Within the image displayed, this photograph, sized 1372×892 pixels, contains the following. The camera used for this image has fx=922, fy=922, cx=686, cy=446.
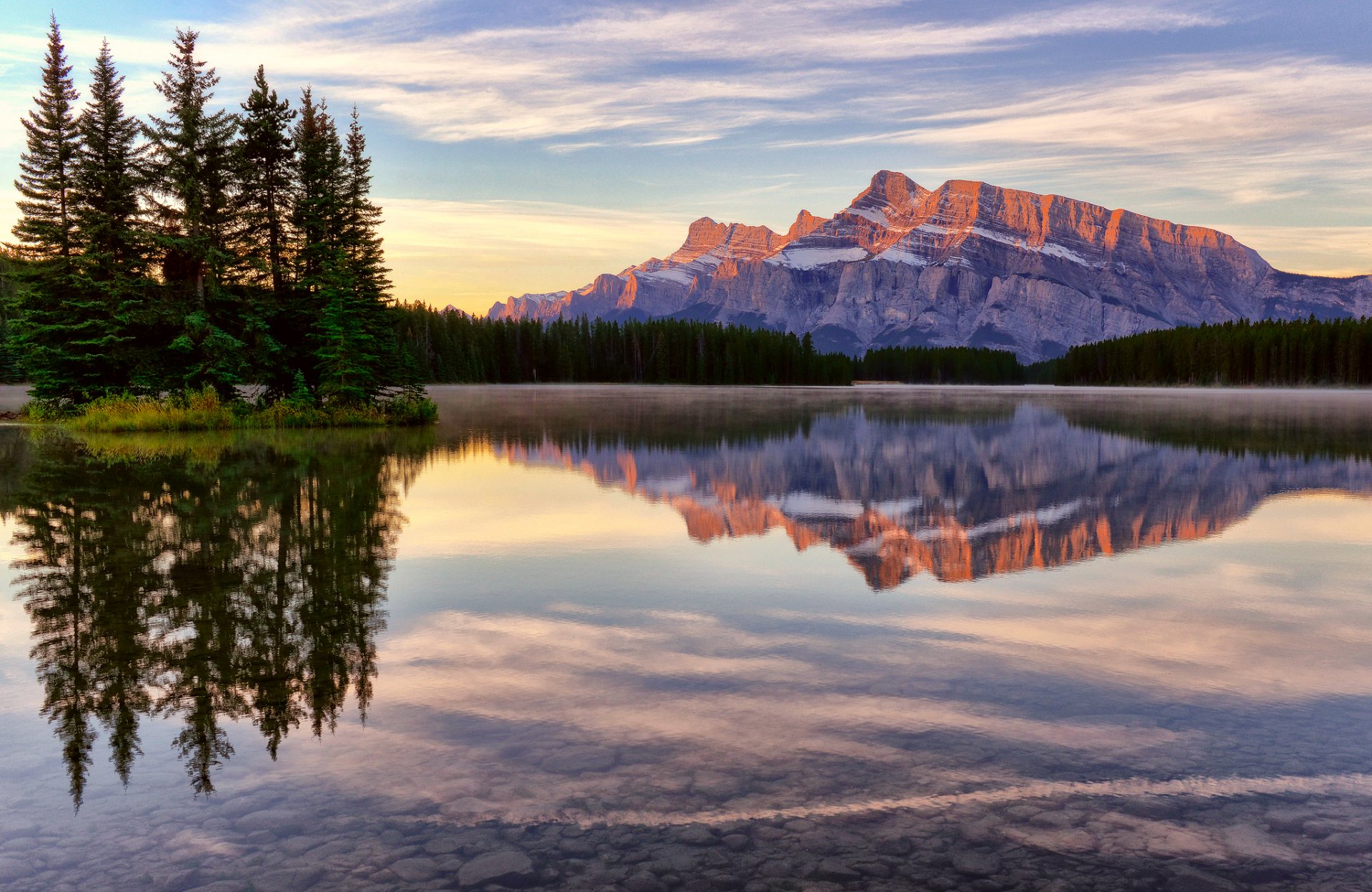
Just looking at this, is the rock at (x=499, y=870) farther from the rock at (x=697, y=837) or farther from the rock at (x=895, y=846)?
the rock at (x=895, y=846)

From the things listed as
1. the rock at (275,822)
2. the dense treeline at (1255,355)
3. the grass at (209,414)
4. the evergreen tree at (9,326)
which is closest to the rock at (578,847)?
the rock at (275,822)

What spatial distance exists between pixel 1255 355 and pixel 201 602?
17330 centimetres

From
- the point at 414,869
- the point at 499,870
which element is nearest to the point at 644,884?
the point at 499,870

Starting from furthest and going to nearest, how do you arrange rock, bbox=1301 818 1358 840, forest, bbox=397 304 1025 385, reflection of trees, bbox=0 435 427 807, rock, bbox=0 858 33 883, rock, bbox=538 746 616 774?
forest, bbox=397 304 1025 385 < reflection of trees, bbox=0 435 427 807 < rock, bbox=538 746 616 774 < rock, bbox=1301 818 1358 840 < rock, bbox=0 858 33 883

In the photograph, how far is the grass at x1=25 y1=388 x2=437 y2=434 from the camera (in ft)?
124

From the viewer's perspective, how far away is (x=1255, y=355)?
15138cm

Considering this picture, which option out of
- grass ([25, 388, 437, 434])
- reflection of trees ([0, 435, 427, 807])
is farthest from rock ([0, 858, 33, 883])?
grass ([25, 388, 437, 434])

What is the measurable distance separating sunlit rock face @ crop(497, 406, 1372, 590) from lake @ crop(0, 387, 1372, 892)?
0.21 metres

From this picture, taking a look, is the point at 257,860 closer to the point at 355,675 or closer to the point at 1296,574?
the point at 355,675

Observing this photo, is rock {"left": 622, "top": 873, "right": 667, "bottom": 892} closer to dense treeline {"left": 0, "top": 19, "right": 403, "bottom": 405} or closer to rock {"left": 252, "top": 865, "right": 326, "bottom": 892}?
rock {"left": 252, "top": 865, "right": 326, "bottom": 892}

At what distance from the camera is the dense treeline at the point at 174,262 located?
4034 centimetres

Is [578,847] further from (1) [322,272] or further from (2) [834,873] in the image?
(1) [322,272]

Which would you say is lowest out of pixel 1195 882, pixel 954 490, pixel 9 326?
pixel 1195 882

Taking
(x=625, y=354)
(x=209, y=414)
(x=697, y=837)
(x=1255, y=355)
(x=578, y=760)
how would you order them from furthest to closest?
1. (x=625, y=354)
2. (x=1255, y=355)
3. (x=209, y=414)
4. (x=578, y=760)
5. (x=697, y=837)
